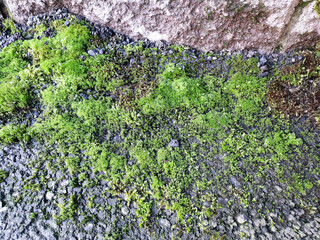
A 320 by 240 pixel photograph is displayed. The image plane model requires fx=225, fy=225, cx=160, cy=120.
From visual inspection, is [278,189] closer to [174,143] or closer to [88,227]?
[174,143]

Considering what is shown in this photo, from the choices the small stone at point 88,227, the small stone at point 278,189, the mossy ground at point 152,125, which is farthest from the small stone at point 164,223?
the small stone at point 278,189

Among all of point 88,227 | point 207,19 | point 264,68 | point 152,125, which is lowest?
point 88,227

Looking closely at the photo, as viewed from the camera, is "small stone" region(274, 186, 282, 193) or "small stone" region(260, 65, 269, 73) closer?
"small stone" region(274, 186, 282, 193)

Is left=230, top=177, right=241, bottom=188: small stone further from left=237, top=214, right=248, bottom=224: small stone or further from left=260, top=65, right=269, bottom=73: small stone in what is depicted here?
left=260, top=65, right=269, bottom=73: small stone

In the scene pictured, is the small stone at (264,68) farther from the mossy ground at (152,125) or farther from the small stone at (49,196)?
the small stone at (49,196)

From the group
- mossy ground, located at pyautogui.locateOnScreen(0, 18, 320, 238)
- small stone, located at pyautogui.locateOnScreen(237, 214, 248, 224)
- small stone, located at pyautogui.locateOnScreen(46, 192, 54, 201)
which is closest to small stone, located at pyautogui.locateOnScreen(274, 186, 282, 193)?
mossy ground, located at pyautogui.locateOnScreen(0, 18, 320, 238)

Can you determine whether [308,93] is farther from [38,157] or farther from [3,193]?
[3,193]

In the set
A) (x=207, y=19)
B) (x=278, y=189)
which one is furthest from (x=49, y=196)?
(x=207, y=19)
